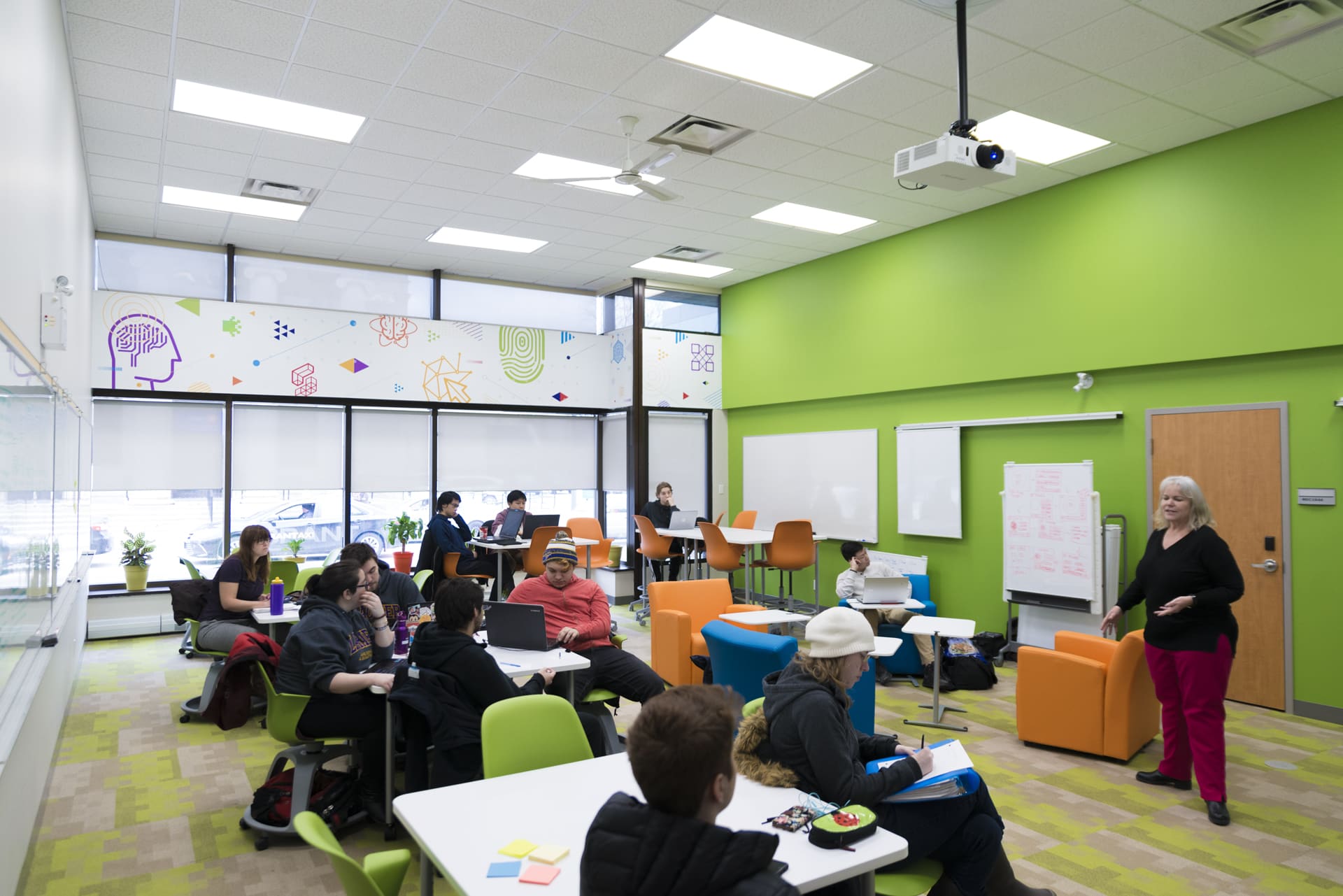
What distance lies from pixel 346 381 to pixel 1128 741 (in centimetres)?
759

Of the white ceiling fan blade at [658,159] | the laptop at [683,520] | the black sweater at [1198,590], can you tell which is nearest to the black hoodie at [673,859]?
the black sweater at [1198,590]

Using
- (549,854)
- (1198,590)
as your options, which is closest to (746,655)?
(1198,590)

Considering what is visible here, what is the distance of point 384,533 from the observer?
9.05m

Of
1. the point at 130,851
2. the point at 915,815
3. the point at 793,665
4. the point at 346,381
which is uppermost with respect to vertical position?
the point at 346,381

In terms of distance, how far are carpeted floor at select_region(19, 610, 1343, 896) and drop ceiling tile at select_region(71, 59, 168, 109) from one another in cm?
379

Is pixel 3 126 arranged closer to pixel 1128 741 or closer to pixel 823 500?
pixel 1128 741

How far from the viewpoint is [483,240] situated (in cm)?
817

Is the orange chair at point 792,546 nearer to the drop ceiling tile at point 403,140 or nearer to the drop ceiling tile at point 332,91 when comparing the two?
the drop ceiling tile at point 403,140

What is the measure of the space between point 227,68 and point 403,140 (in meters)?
1.21

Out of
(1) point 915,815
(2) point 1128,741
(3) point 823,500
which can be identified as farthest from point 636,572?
(1) point 915,815

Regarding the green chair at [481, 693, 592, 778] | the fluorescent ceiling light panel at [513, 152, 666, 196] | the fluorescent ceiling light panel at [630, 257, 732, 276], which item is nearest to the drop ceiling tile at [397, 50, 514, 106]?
the fluorescent ceiling light panel at [513, 152, 666, 196]

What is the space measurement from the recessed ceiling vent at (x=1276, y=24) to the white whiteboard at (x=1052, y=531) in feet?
9.75

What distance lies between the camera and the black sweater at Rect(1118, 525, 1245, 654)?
12.6 ft

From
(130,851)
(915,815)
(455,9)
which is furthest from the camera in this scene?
(455,9)
